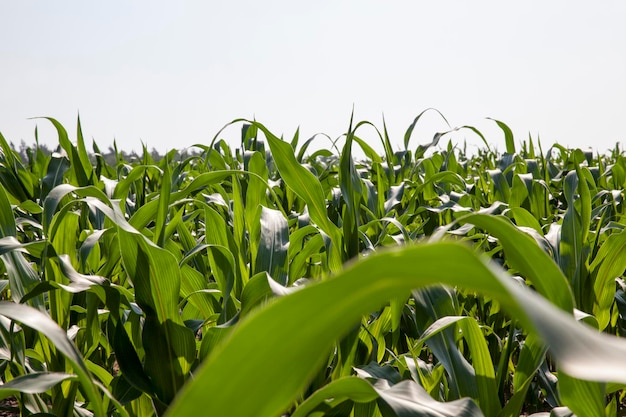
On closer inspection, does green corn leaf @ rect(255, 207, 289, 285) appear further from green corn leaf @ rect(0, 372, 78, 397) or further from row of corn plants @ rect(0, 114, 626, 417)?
green corn leaf @ rect(0, 372, 78, 397)

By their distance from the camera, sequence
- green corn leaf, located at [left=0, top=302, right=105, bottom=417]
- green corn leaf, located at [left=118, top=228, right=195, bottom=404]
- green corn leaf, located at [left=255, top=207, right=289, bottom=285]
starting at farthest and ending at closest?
green corn leaf, located at [left=255, top=207, right=289, bottom=285] < green corn leaf, located at [left=118, top=228, right=195, bottom=404] < green corn leaf, located at [left=0, top=302, right=105, bottom=417]

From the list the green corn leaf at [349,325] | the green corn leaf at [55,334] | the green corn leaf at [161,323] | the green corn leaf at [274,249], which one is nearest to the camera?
the green corn leaf at [349,325]

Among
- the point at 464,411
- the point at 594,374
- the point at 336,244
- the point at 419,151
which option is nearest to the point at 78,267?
the point at 336,244

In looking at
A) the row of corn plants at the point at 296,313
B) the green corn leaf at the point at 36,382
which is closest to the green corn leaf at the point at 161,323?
the row of corn plants at the point at 296,313

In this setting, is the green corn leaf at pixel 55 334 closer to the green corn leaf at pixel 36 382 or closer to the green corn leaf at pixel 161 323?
the green corn leaf at pixel 36 382

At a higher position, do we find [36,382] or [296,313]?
[296,313]

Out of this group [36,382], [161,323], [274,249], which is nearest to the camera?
[36,382]

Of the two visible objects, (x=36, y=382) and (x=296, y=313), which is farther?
(x=36, y=382)

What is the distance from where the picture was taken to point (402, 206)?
1977 mm

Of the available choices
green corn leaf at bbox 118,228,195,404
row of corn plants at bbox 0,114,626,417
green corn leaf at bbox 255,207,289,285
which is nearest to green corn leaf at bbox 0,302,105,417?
row of corn plants at bbox 0,114,626,417

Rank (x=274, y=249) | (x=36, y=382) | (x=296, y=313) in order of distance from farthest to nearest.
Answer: (x=274, y=249) → (x=36, y=382) → (x=296, y=313)

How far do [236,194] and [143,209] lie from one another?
0.21 meters

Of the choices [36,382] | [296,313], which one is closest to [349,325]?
[296,313]

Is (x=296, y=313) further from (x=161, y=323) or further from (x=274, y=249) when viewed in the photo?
(x=274, y=249)
